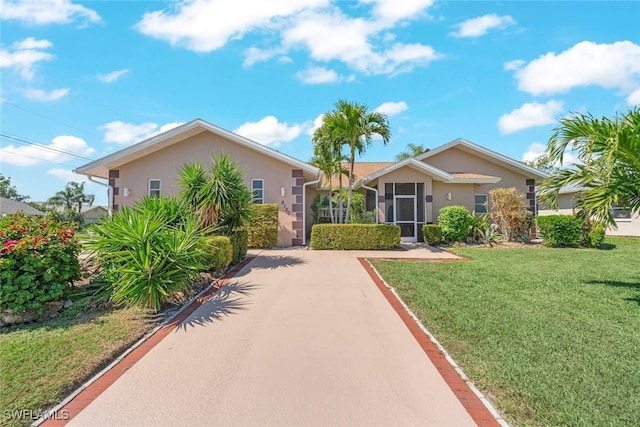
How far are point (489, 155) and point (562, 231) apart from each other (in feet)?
18.1

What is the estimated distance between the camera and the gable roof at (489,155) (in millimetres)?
18969

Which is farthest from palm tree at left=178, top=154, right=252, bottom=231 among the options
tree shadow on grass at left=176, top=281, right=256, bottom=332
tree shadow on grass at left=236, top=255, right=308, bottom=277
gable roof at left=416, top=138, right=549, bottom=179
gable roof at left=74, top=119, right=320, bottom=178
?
Answer: gable roof at left=416, top=138, right=549, bottom=179

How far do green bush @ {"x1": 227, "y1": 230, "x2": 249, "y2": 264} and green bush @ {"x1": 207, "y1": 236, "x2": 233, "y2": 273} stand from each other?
0.82 m

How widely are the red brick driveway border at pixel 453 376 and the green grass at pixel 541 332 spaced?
94 mm

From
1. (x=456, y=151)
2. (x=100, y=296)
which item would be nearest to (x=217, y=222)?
(x=100, y=296)

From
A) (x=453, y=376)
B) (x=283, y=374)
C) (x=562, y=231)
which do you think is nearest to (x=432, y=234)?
(x=562, y=231)

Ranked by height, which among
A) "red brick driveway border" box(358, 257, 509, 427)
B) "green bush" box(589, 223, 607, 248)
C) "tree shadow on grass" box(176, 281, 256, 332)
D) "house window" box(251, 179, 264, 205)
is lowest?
"red brick driveway border" box(358, 257, 509, 427)

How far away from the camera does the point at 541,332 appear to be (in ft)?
16.1

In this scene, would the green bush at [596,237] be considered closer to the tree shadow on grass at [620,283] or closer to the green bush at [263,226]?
the tree shadow on grass at [620,283]

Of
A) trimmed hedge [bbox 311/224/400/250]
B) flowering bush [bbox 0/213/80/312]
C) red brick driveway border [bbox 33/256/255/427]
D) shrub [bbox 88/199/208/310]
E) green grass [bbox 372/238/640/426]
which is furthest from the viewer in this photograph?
trimmed hedge [bbox 311/224/400/250]

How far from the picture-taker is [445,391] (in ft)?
11.1

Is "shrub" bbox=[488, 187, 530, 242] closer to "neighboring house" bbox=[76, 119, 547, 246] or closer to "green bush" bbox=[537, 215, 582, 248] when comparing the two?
"green bush" bbox=[537, 215, 582, 248]

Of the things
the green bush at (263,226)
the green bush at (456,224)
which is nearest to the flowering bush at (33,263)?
the green bush at (263,226)

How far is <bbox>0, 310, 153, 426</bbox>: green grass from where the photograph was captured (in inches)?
124
